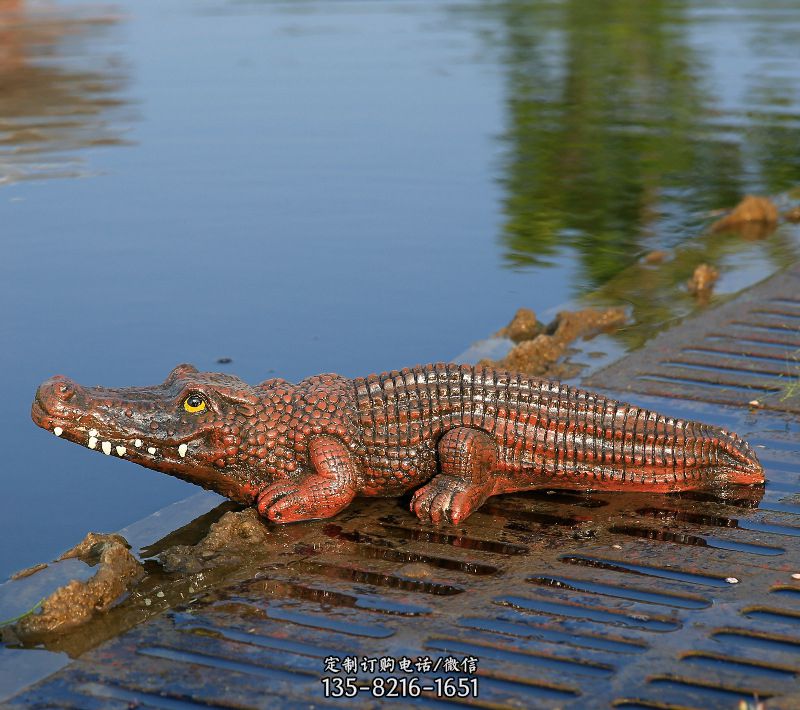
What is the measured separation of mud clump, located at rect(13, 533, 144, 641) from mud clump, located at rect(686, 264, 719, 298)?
536 cm

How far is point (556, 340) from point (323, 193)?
5533 mm

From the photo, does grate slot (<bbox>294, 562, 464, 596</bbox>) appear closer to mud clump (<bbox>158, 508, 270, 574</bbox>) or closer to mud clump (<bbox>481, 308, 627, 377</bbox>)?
mud clump (<bbox>158, 508, 270, 574</bbox>)

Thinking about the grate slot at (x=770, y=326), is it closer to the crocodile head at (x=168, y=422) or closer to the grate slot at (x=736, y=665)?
the crocodile head at (x=168, y=422)

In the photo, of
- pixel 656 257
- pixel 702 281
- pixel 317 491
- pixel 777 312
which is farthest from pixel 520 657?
pixel 656 257

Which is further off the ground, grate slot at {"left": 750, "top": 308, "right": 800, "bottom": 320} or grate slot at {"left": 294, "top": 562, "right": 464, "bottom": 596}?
grate slot at {"left": 750, "top": 308, "right": 800, "bottom": 320}

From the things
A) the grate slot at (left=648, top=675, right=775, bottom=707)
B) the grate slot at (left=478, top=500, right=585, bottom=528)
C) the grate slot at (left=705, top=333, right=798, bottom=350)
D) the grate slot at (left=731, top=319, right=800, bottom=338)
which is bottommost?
the grate slot at (left=478, top=500, right=585, bottom=528)

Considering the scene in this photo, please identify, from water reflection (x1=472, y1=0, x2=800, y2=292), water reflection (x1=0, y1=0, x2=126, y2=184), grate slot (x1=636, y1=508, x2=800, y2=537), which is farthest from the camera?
water reflection (x1=0, y1=0, x2=126, y2=184)

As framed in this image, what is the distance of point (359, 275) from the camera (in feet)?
35.9

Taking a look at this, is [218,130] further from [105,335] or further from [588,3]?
[588,3]

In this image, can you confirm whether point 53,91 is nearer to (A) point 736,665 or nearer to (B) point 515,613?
(B) point 515,613

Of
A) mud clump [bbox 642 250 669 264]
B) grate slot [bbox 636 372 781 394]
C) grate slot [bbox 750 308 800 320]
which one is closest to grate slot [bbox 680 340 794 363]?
grate slot [bbox 636 372 781 394]

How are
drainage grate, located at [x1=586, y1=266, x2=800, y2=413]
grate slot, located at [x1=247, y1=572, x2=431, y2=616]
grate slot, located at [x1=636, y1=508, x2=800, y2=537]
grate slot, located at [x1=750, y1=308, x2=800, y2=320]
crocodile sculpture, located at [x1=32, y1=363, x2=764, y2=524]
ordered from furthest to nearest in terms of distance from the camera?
grate slot, located at [x1=750, y1=308, x2=800, y2=320] < drainage grate, located at [x1=586, y1=266, x2=800, y2=413] < crocodile sculpture, located at [x1=32, y1=363, x2=764, y2=524] < grate slot, located at [x1=636, y1=508, x2=800, y2=537] < grate slot, located at [x1=247, y1=572, x2=431, y2=616]

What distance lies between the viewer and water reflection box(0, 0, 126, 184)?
15.0 m

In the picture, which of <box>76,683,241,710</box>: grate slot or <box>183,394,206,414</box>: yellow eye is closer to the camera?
<box>76,683,241,710</box>: grate slot
